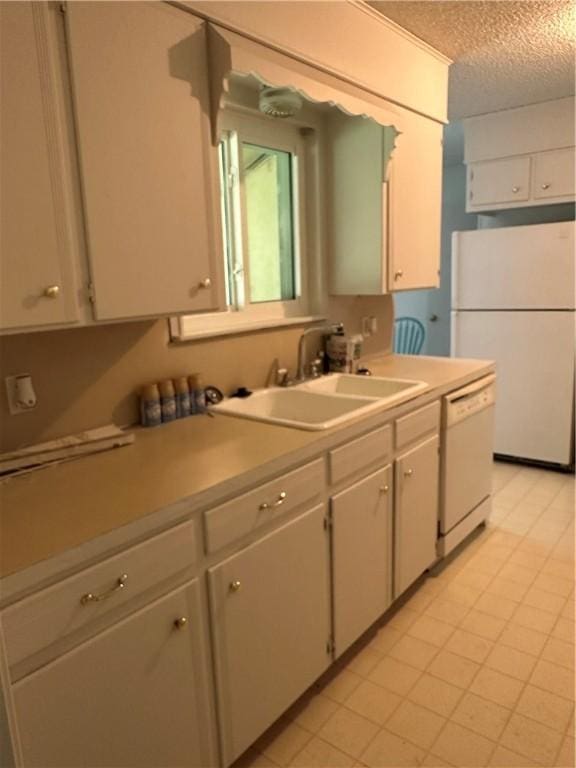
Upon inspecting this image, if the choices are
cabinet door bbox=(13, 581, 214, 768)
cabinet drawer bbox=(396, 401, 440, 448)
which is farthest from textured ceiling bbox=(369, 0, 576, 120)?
cabinet door bbox=(13, 581, 214, 768)

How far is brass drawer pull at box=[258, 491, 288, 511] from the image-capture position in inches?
59.0

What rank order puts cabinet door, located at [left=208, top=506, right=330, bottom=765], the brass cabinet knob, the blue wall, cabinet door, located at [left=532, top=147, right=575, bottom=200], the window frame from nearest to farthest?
the brass cabinet knob → cabinet door, located at [left=208, top=506, right=330, bottom=765] → the window frame → cabinet door, located at [left=532, top=147, right=575, bottom=200] → the blue wall

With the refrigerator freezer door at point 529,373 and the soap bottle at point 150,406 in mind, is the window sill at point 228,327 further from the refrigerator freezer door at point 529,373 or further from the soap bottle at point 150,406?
the refrigerator freezer door at point 529,373

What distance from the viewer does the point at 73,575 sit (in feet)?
3.52

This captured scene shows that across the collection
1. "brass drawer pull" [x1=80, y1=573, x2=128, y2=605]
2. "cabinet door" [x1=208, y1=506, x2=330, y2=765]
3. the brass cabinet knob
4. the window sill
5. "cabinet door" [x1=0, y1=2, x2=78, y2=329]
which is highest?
"cabinet door" [x1=0, y1=2, x2=78, y2=329]

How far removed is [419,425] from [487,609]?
85 cm

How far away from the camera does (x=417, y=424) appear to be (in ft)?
7.39

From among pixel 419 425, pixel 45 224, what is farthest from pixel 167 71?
pixel 419 425

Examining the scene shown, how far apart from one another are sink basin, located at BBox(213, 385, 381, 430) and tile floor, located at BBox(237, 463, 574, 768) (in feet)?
2.97

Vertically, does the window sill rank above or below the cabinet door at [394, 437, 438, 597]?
above

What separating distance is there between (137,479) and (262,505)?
0.34m

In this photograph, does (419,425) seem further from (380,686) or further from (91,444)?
(91,444)

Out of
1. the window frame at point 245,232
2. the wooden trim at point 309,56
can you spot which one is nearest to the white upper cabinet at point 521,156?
the wooden trim at point 309,56

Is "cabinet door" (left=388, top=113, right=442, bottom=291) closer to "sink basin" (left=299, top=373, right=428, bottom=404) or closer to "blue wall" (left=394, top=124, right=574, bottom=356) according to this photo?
"sink basin" (left=299, top=373, right=428, bottom=404)
